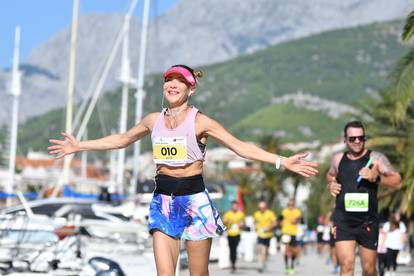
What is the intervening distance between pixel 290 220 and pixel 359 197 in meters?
17.0

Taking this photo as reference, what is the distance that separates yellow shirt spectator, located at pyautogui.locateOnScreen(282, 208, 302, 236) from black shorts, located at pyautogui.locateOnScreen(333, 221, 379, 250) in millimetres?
16660

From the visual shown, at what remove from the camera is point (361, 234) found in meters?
11.8

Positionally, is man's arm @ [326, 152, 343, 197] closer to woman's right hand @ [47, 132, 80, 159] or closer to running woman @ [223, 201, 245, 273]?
woman's right hand @ [47, 132, 80, 159]

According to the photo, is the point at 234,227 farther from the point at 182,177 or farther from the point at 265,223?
the point at 182,177

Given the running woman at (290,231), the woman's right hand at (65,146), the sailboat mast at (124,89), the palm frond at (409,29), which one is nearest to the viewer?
the woman's right hand at (65,146)

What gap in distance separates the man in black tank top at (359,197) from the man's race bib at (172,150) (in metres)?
3.35

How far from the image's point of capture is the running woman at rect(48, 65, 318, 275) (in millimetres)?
8805

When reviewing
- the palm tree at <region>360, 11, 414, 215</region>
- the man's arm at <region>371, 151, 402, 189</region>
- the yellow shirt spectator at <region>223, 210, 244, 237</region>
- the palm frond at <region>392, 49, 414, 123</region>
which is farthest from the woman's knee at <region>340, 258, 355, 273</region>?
the palm tree at <region>360, 11, 414, 215</region>

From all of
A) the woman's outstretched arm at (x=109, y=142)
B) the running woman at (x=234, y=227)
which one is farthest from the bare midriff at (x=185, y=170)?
the running woman at (x=234, y=227)

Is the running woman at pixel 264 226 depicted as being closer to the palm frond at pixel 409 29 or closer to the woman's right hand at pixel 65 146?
the palm frond at pixel 409 29

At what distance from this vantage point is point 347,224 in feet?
39.1

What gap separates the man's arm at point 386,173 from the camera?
458 inches

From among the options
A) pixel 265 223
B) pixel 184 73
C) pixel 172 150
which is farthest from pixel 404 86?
pixel 172 150

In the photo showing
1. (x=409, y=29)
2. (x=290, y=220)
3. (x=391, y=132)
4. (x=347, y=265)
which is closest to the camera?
(x=347, y=265)
